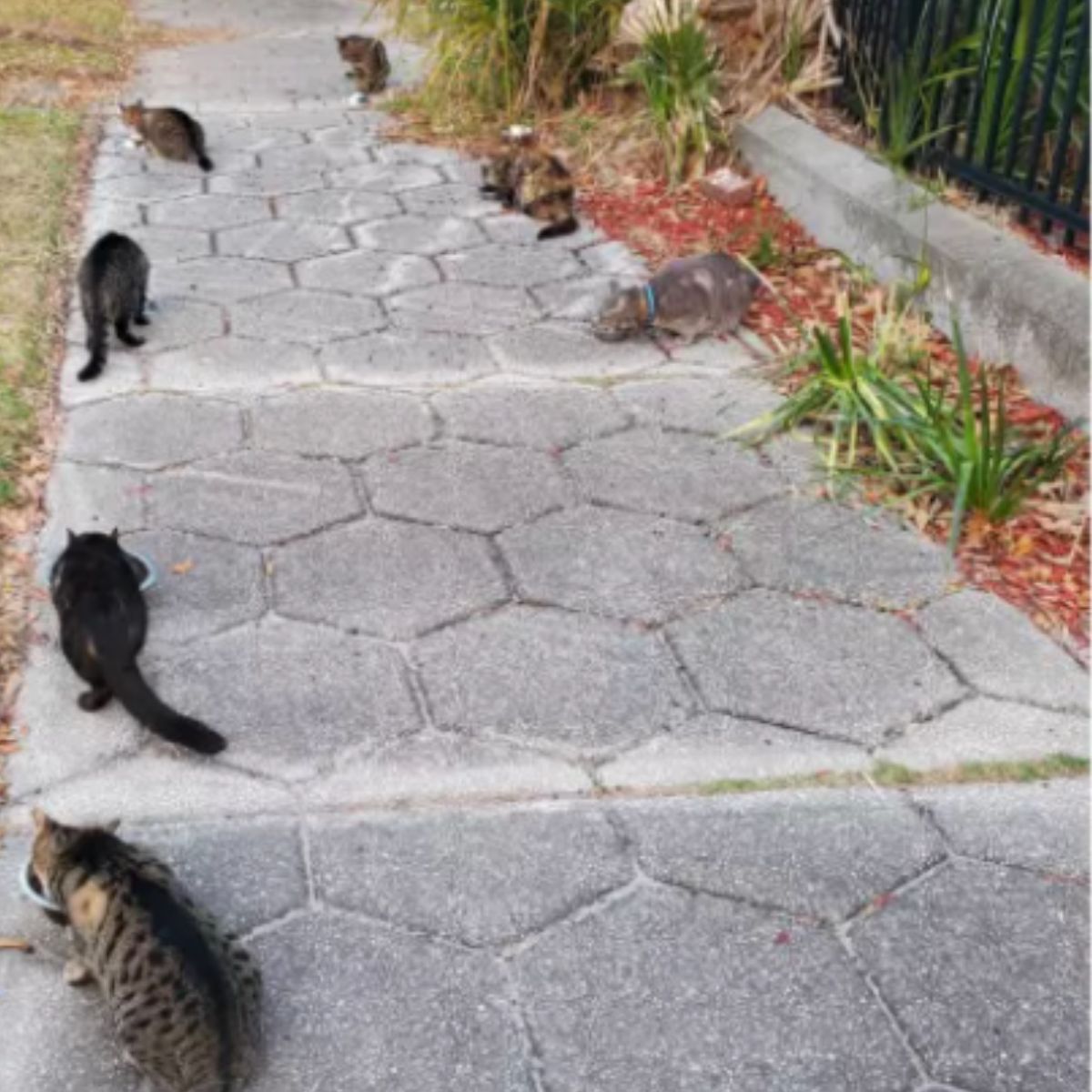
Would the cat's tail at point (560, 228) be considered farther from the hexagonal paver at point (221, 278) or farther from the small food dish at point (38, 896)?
the small food dish at point (38, 896)

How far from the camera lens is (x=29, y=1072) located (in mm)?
2064

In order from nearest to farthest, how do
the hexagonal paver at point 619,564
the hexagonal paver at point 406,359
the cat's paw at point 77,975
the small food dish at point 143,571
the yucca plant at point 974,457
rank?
the cat's paw at point 77,975
the small food dish at point 143,571
the hexagonal paver at point 619,564
the yucca plant at point 974,457
the hexagonal paver at point 406,359

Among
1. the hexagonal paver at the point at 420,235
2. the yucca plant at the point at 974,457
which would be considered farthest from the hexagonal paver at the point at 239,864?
the hexagonal paver at the point at 420,235

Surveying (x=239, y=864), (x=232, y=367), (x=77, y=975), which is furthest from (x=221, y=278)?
(x=77, y=975)

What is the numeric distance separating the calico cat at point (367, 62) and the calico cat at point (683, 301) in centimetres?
457

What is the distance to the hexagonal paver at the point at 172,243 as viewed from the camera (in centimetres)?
569

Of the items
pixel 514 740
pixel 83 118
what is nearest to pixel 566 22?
pixel 83 118

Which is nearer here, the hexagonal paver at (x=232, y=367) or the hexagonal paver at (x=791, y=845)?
the hexagonal paver at (x=791, y=845)

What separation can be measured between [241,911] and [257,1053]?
326mm

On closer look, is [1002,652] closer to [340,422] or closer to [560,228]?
[340,422]

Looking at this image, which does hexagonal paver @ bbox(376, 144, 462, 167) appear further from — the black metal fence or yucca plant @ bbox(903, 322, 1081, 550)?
yucca plant @ bbox(903, 322, 1081, 550)

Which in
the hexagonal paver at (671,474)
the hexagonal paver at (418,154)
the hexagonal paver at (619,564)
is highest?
the hexagonal paver at (418,154)

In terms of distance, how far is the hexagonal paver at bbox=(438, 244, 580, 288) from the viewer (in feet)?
18.2

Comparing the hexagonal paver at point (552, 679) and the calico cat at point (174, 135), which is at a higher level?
the calico cat at point (174, 135)
